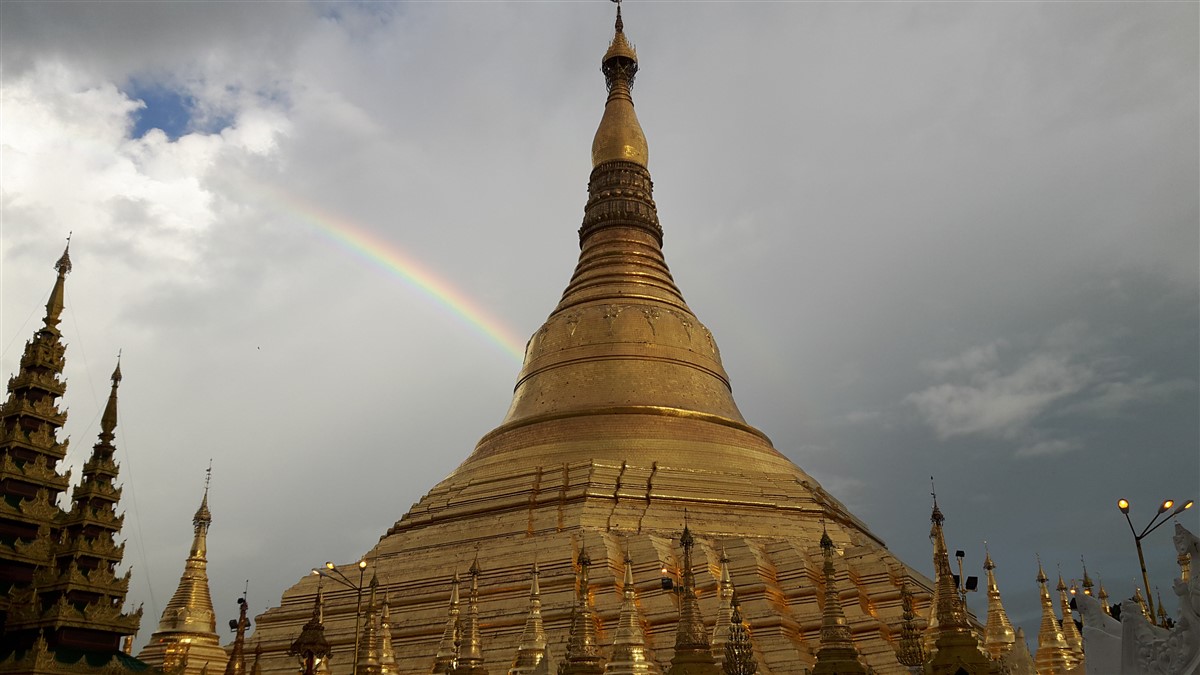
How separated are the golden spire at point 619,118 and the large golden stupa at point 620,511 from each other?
0.15m

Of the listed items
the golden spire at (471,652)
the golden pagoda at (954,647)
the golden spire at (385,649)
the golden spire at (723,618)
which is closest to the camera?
the golden pagoda at (954,647)

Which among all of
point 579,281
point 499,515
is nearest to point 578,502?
point 499,515

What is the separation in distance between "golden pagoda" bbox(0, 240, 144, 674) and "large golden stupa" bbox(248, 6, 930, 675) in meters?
5.00

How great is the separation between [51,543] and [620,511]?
11.9 m

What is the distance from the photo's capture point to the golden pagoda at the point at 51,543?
58.3ft

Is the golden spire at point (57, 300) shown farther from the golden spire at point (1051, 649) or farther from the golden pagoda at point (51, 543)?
the golden spire at point (1051, 649)

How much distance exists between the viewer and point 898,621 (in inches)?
795

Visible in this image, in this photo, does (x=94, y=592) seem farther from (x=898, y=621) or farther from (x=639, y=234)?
(x=639, y=234)

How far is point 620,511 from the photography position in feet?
77.4

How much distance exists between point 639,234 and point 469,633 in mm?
17585

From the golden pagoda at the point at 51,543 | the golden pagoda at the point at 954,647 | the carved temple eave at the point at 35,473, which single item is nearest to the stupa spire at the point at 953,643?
the golden pagoda at the point at 954,647

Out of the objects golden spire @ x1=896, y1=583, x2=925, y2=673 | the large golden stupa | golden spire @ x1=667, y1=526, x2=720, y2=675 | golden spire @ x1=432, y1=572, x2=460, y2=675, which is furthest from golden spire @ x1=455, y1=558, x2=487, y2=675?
golden spire @ x1=896, y1=583, x2=925, y2=673

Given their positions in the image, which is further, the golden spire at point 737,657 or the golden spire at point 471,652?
the golden spire at point 471,652

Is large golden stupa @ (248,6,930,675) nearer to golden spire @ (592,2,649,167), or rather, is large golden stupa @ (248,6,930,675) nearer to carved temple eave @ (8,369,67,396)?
golden spire @ (592,2,649,167)
